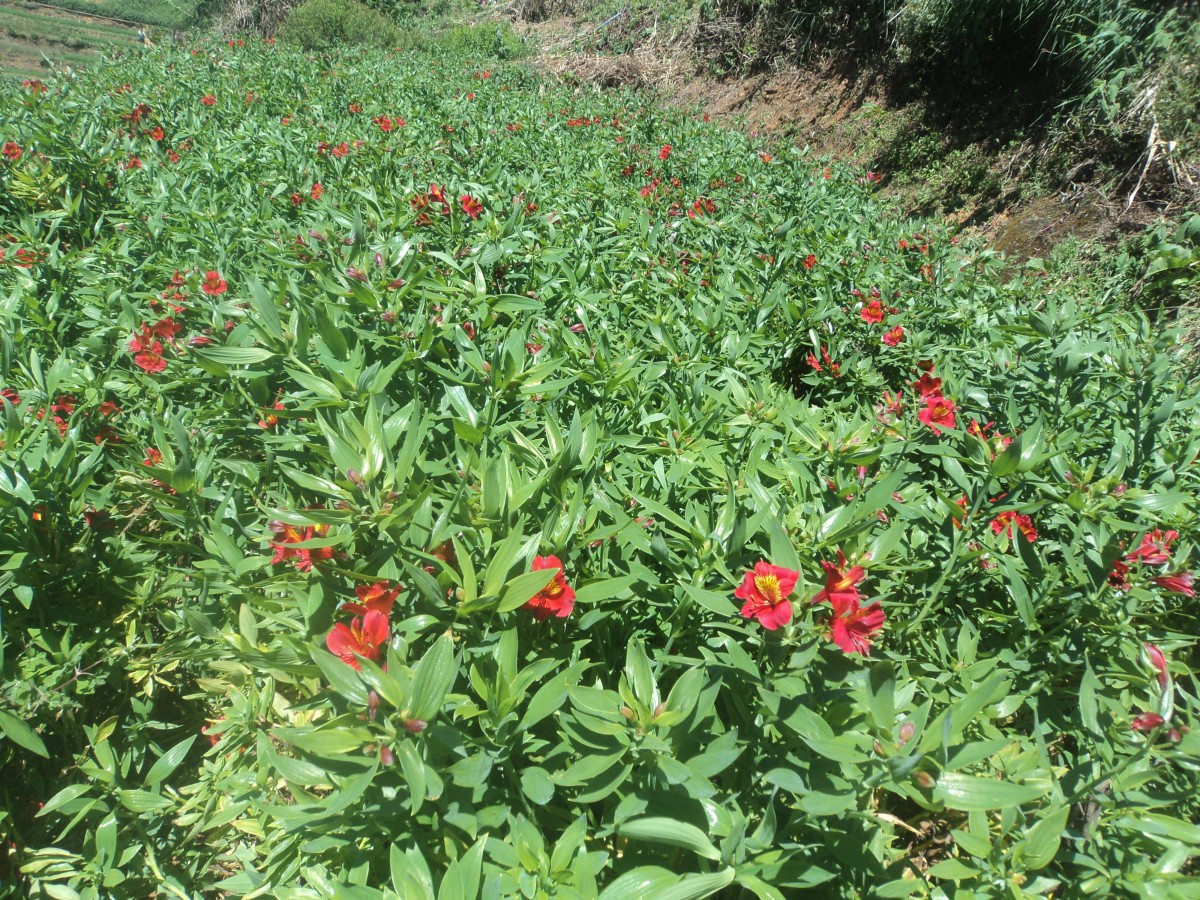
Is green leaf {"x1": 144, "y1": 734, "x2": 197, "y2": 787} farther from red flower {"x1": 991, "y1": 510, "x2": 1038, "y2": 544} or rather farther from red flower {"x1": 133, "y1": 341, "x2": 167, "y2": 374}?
red flower {"x1": 991, "y1": 510, "x2": 1038, "y2": 544}

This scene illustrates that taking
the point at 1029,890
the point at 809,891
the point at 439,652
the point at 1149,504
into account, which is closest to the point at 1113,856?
the point at 1029,890

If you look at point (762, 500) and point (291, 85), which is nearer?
point (762, 500)

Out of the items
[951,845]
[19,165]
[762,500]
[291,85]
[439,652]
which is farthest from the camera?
[291,85]

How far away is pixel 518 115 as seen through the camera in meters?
5.55

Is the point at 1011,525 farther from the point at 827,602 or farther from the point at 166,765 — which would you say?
the point at 166,765

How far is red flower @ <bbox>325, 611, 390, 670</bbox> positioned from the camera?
3.20 feet

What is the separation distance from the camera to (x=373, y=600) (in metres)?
1.02

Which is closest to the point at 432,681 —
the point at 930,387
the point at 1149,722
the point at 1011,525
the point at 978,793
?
the point at 978,793

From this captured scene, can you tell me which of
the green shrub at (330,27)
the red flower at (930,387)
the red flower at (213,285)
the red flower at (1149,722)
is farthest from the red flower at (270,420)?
the green shrub at (330,27)

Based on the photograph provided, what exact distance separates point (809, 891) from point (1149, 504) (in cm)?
91

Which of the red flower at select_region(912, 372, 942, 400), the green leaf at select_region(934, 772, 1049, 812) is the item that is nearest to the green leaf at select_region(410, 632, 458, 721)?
the green leaf at select_region(934, 772, 1049, 812)

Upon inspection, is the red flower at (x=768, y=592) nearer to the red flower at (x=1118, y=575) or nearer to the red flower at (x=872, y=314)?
the red flower at (x=1118, y=575)

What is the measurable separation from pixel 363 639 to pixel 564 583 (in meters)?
0.31

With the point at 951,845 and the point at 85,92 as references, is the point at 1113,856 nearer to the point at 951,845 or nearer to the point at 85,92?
the point at 951,845
